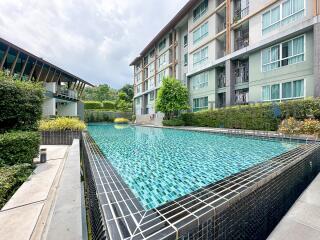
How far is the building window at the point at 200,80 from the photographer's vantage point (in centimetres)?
2133

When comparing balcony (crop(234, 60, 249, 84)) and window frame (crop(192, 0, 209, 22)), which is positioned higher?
window frame (crop(192, 0, 209, 22))

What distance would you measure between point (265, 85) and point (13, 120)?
16.5 meters

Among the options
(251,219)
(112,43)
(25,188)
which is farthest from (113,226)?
(112,43)

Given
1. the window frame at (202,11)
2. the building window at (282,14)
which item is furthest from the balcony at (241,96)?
the window frame at (202,11)

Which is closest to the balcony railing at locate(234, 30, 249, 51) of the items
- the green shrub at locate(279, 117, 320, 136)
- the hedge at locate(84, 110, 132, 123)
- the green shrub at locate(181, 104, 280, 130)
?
the green shrub at locate(181, 104, 280, 130)

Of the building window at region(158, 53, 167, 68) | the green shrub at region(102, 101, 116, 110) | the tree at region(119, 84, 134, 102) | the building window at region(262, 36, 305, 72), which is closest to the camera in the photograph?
the building window at region(262, 36, 305, 72)

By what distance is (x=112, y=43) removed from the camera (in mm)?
32469

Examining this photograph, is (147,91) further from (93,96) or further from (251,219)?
(251,219)

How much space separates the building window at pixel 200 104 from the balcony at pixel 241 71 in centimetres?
447

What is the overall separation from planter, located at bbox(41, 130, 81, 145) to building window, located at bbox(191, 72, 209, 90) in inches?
654

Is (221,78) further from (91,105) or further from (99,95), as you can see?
(99,95)

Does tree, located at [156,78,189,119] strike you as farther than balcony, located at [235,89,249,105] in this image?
Yes

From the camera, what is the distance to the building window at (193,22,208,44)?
21.1 m

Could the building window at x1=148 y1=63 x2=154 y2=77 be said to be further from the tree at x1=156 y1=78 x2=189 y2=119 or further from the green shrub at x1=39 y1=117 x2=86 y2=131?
the green shrub at x1=39 y1=117 x2=86 y2=131
